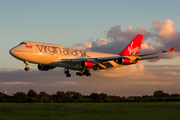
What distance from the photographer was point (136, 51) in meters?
61.4

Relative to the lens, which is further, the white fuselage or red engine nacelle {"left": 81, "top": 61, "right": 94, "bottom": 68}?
red engine nacelle {"left": 81, "top": 61, "right": 94, "bottom": 68}

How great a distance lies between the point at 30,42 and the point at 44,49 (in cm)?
281

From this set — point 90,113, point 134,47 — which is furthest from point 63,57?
point 134,47

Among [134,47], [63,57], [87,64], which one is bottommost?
[87,64]

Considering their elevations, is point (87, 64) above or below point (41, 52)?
below

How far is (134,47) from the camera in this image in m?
61.2

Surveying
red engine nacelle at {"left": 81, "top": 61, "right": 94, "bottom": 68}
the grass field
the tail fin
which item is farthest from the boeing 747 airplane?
the grass field

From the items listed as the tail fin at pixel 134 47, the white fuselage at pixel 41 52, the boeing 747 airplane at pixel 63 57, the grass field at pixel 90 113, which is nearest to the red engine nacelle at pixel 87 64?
the boeing 747 airplane at pixel 63 57

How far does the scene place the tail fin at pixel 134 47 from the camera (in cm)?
6033

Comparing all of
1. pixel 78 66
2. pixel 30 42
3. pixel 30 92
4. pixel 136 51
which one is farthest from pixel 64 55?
pixel 30 92

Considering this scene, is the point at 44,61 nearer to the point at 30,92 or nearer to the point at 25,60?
the point at 25,60

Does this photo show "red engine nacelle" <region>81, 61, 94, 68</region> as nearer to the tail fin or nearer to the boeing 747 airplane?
the boeing 747 airplane

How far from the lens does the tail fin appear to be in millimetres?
60331

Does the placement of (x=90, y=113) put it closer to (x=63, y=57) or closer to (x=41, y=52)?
(x=41, y=52)
